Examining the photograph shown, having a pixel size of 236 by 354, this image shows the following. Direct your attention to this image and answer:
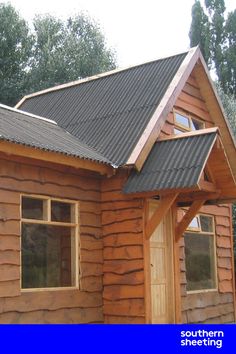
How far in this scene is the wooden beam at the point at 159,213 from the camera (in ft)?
31.4

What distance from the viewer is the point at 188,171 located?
9227mm

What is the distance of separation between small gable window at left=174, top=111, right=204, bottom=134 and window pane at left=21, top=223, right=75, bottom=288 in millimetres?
3933

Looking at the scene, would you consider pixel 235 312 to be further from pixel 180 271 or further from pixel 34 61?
pixel 34 61

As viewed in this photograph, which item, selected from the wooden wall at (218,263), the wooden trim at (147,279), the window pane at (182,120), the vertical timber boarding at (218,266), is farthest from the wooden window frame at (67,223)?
the window pane at (182,120)

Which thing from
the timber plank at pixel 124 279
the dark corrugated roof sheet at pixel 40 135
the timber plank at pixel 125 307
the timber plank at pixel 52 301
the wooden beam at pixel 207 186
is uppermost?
the dark corrugated roof sheet at pixel 40 135

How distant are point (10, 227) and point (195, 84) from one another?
6841 mm

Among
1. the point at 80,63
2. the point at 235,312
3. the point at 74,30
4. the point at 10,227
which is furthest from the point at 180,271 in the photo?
the point at 74,30

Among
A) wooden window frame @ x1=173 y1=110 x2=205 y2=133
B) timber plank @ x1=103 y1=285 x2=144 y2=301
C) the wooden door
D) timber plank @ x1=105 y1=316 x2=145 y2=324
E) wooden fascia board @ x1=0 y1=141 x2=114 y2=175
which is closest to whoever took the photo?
wooden fascia board @ x1=0 y1=141 x2=114 y2=175

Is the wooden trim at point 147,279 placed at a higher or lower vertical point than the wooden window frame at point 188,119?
lower

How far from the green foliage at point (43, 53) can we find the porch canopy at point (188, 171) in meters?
15.4

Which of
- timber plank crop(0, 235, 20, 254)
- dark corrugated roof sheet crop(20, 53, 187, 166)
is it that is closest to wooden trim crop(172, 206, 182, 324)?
dark corrugated roof sheet crop(20, 53, 187, 166)

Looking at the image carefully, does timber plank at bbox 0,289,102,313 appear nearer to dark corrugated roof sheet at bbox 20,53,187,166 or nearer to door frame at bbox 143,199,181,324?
door frame at bbox 143,199,181,324

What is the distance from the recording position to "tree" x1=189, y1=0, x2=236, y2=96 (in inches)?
1394

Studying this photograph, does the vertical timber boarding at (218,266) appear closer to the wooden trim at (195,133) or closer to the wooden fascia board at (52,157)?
the wooden trim at (195,133)
